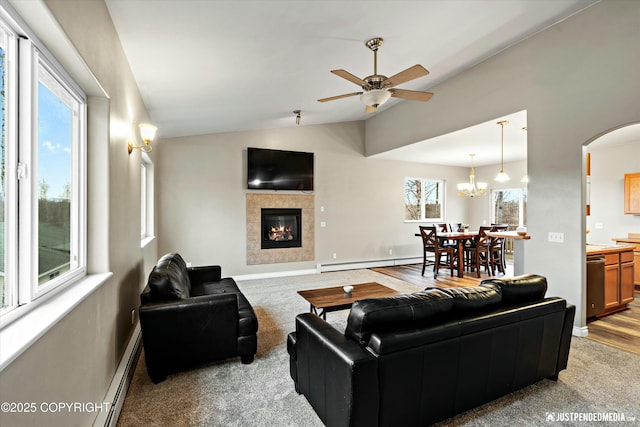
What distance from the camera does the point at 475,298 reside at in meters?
1.93

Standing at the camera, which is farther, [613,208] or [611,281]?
[613,208]

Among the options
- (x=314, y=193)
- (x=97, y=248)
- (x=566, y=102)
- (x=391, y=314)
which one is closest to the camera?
(x=391, y=314)

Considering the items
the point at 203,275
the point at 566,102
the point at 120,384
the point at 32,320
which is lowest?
the point at 120,384

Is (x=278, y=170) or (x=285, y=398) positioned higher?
(x=278, y=170)

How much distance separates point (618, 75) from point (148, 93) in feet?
16.0

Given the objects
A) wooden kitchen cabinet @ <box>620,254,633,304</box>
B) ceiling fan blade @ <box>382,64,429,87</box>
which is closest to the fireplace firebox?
ceiling fan blade @ <box>382,64,429,87</box>

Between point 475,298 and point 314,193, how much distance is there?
198 inches

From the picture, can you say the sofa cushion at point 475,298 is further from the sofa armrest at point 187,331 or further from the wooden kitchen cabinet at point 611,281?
the wooden kitchen cabinet at point 611,281

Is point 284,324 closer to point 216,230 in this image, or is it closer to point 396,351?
point 396,351

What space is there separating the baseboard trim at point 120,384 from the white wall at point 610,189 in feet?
24.8

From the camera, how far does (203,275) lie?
4004 millimetres

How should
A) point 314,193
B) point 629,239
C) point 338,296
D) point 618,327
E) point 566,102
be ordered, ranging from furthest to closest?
point 314,193 < point 629,239 < point 618,327 < point 566,102 < point 338,296

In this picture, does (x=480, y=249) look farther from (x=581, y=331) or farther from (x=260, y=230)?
(x=260, y=230)

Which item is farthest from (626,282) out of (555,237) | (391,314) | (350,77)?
(350,77)
